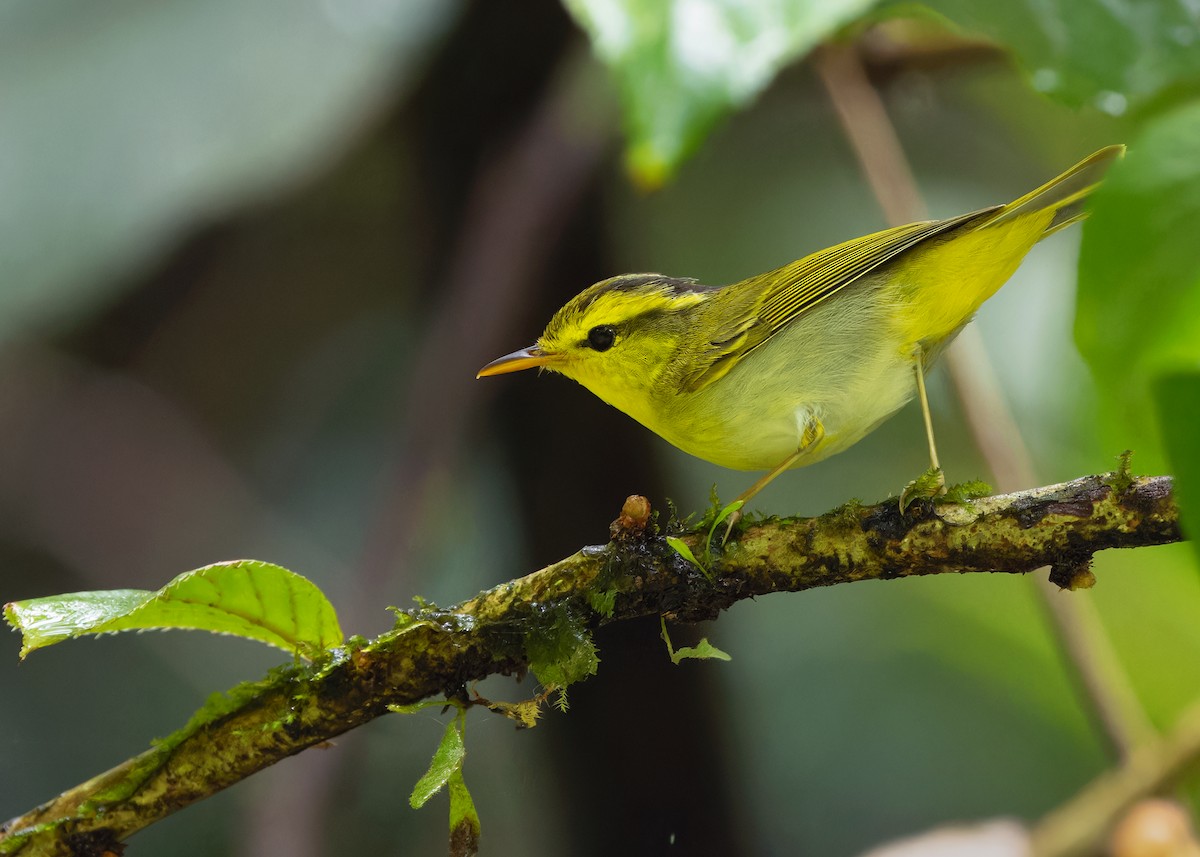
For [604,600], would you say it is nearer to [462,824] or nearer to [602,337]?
[462,824]

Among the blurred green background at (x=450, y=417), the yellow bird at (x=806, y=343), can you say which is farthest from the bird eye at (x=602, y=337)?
the blurred green background at (x=450, y=417)

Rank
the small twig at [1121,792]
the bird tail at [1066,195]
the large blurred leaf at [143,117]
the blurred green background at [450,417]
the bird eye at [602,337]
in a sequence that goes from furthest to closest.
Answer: the blurred green background at [450,417] → the large blurred leaf at [143,117] → the small twig at [1121,792] → the bird eye at [602,337] → the bird tail at [1066,195]

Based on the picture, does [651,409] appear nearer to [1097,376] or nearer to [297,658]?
[297,658]

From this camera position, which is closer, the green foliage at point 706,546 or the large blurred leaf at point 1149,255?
the large blurred leaf at point 1149,255

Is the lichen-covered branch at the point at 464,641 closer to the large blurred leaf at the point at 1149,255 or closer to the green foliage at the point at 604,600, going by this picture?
the green foliage at the point at 604,600

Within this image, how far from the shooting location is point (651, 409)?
187 cm

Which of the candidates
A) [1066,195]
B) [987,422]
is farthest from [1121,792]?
[1066,195]

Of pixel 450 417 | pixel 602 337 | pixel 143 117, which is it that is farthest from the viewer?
pixel 450 417

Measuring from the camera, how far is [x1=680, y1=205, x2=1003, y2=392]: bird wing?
67.7 inches

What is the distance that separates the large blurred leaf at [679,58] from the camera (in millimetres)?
1232

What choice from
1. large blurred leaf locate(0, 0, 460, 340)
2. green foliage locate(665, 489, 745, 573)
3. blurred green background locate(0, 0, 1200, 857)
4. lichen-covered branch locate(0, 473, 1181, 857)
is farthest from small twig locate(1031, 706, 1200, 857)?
large blurred leaf locate(0, 0, 460, 340)

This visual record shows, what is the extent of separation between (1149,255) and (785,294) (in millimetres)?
1104

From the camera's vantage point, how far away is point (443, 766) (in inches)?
48.8

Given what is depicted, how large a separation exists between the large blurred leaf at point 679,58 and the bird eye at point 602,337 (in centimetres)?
64
